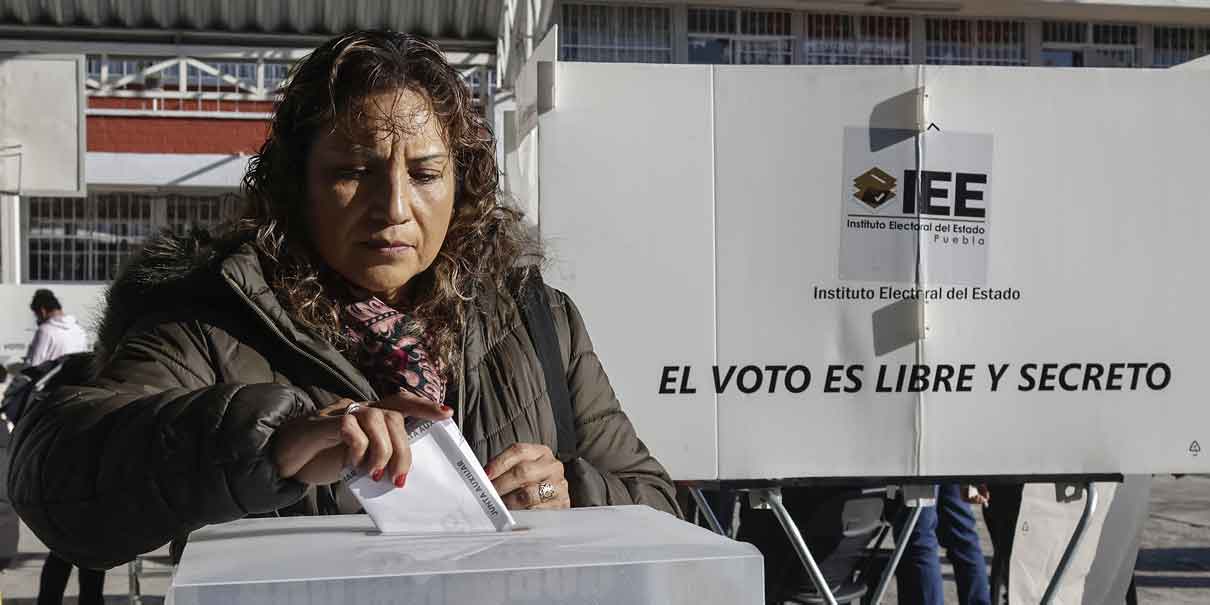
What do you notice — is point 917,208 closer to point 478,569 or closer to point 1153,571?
point 478,569

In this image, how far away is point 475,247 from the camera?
1.99m

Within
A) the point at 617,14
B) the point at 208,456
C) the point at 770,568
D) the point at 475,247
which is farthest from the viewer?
the point at 617,14

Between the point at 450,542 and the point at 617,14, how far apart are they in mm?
19892

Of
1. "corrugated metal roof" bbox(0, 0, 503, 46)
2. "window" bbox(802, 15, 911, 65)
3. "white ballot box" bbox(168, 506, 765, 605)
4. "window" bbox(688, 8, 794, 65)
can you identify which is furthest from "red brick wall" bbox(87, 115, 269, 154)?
"white ballot box" bbox(168, 506, 765, 605)

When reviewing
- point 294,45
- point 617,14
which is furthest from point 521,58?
point 617,14

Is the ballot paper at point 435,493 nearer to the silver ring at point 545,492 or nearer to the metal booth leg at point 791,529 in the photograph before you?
the silver ring at point 545,492

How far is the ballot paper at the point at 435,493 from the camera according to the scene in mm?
1250

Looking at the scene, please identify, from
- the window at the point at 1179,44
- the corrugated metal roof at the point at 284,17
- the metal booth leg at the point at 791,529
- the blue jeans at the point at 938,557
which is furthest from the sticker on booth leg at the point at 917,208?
the window at the point at 1179,44

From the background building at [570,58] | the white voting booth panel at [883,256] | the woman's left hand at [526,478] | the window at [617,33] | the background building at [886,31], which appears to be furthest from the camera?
→ the background building at [886,31]

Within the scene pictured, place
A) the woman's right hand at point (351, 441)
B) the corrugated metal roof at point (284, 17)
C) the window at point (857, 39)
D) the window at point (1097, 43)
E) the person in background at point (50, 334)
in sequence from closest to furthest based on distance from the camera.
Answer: the woman's right hand at point (351, 441) → the corrugated metal roof at point (284, 17) → the person in background at point (50, 334) → the window at point (857, 39) → the window at point (1097, 43)

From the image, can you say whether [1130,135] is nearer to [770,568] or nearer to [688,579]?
[770,568]

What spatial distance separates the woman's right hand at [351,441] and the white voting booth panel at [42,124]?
4.93 m

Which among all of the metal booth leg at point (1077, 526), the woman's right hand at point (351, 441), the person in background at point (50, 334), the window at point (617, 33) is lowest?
the metal booth leg at point (1077, 526)

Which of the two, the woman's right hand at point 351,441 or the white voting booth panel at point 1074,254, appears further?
the white voting booth panel at point 1074,254
